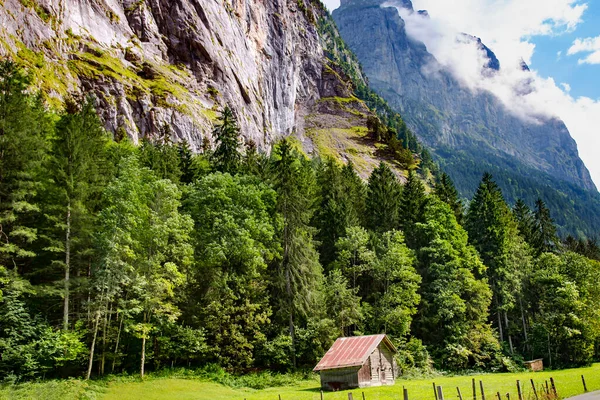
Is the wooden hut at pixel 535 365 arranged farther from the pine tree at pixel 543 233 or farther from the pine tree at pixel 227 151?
the pine tree at pixel 227 151

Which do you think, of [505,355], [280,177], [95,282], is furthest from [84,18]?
[505,355]

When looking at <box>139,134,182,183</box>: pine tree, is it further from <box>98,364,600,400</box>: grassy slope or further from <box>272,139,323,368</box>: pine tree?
<box>98,364,600,400</box>: grassy slope

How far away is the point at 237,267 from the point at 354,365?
13845 mm

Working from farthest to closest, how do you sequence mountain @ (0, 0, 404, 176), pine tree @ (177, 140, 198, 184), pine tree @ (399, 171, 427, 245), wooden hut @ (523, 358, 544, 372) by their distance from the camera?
1. mountain @ (0, 0, 404, 176)
2. pine tree @ (399, 171, 427, 245)
3. pine tree @ (177, 140, 198, 184)
4. wooden hut @ (523, 358, 544, 372)

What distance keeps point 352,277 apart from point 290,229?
10802mm

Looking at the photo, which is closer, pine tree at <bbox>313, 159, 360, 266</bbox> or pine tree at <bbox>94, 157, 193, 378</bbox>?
pine tree at <bbox>94, 157, 193, 378</bbox>

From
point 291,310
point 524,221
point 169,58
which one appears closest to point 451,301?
point 291,310

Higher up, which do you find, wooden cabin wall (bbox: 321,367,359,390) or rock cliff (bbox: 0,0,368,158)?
rock cliff (bbox: 0,0,368,158)

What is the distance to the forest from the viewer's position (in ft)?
113

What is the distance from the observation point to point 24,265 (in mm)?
36250

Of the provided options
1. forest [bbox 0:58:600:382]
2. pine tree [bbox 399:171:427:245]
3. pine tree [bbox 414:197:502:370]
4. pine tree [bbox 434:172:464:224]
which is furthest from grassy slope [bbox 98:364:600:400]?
pine tree [bbox 434:172:464:224]

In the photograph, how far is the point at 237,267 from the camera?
44.1 metres

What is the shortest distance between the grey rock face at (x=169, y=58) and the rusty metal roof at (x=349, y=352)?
64.7 m

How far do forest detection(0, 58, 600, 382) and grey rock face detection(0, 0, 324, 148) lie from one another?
43387 mm
